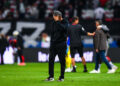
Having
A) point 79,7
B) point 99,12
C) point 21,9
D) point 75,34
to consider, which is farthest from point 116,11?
point 75,34

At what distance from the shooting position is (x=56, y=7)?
32.7 metres

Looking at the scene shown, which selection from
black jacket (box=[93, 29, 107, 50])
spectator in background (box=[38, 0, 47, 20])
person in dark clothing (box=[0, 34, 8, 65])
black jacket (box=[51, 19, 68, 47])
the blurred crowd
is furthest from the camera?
spectator in background (box=[38, 0, 47, 20])

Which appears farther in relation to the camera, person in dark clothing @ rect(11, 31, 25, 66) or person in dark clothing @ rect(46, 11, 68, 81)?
person in dark clothing @ rect(11, 31, 25, 66)

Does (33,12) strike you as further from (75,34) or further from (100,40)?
(100,40)

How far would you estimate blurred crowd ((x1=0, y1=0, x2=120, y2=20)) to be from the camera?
3164cm

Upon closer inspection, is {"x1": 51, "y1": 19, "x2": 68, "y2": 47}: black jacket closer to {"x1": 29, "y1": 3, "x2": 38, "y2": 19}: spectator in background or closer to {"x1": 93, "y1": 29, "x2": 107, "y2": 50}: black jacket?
{"x1": 93, "y1": 29, "x2": 107, "y2": 50}: black jacket

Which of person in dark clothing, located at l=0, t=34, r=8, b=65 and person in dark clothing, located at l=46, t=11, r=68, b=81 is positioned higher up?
person in dark clothing, located at l=46, t=11, r=68, b=81

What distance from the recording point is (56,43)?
14.4 meters

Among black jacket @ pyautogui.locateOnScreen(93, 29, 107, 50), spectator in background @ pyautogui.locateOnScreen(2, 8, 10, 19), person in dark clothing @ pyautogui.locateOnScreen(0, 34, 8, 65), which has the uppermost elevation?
spectator in background @ pyautogui.locateOnScreen(2, 8, 10, 19)

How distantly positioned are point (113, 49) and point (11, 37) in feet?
23.0

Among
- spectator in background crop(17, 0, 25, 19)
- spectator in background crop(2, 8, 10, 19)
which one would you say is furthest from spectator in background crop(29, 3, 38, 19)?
spectator in background crop(2, 8, 10, 19)

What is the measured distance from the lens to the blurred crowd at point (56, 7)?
3164 cm

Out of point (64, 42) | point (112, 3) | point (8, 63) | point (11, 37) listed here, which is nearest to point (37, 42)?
point (11, 37)

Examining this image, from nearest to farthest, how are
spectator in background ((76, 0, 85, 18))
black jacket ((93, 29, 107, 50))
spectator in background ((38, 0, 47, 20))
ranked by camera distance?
black jacket ((93, 29, 107, 50))
spectator in background ((76, 0, 85, 18))
spectator in background ((38, 0, 47, 20))
